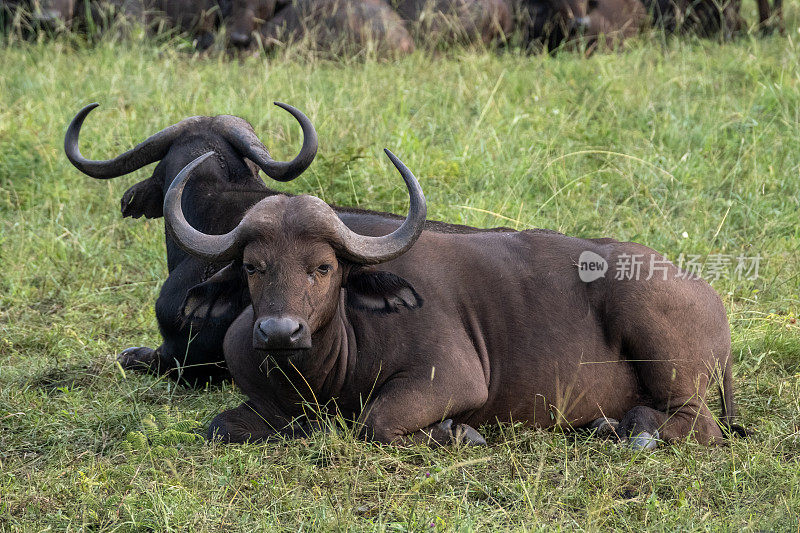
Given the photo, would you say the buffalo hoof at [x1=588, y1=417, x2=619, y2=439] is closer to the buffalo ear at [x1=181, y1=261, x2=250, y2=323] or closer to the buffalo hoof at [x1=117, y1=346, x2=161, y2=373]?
the buffalo ear at [x1=181, y1=261, x2=250, y2=323]

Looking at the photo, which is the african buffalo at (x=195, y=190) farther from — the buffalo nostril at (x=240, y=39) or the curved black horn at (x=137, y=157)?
the buffalo nostril at (x=240, y=39)

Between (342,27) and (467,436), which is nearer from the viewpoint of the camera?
(467,436)

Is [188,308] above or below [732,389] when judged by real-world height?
above

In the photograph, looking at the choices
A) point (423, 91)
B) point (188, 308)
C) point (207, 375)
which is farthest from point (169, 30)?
point (188, 308)

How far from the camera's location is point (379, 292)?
14.7ft

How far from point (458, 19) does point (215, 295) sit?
7.12 meters

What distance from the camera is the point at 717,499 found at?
3852 millimetres

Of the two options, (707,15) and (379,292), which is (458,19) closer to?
(707,15)

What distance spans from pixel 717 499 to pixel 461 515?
3.27ft

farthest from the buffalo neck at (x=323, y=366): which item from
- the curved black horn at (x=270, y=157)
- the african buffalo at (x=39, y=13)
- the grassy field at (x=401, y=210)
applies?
the african buffalo at (x=39, y=13)

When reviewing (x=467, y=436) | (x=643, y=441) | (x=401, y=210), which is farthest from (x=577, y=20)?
(x=467, y=436)

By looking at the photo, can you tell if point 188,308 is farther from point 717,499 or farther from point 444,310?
point 717,499

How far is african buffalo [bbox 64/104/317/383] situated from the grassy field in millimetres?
233

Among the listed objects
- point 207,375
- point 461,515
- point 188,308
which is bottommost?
point 207,375
